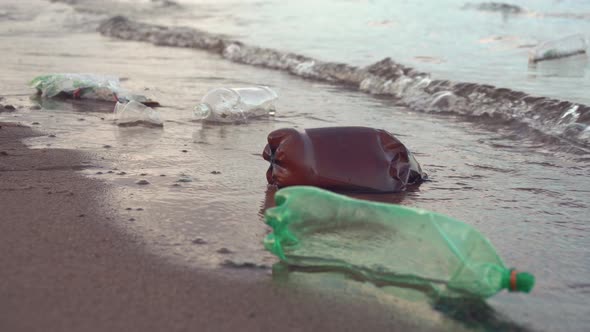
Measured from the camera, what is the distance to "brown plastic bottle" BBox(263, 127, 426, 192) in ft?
8.91

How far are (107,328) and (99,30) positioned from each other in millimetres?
13546

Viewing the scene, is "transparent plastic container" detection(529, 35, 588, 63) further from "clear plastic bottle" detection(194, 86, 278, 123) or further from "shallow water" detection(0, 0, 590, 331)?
"clear plastic bottle" detection(194, 86, 278, 123)

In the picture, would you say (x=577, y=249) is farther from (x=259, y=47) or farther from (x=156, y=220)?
(x=259, y=47)

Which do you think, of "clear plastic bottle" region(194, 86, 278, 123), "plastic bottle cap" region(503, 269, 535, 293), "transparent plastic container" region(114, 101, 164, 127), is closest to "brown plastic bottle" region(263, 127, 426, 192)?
"plastic bottle cap" region(503, 269, 535, 293)

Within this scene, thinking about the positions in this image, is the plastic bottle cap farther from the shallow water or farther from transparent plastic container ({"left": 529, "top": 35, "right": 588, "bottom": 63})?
transparent plastic container ({"left": 529, "top": 35, "right": 588, "bottom": 63})

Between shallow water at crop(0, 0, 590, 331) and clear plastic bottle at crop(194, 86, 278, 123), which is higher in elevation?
clear plastic bottle at crop(194, 86, 278, 123)

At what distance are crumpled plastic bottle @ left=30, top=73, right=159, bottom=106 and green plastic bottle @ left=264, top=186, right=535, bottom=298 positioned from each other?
3.50 m

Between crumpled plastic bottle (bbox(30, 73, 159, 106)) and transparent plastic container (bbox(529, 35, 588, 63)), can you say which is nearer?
crumpled plastic bottle (bbox(30, 73, 159, 106))

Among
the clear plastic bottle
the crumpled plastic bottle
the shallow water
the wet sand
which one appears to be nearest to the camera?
the wet sand

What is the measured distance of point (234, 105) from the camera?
4902mm

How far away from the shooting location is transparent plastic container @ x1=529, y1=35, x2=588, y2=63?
27.9 ft

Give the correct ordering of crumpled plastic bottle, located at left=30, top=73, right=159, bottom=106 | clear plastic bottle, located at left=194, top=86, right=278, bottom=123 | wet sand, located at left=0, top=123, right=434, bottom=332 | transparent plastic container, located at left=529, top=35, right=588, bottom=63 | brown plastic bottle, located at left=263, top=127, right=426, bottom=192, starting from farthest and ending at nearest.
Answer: transparent plastic container, located at left=529, top=35, right=588, bottom=63 < crumpled plastic bottle, located at left=30, top=73, right=159, bottom=106 < clear plastic bottle, located at left=194, top=86, right=278, bottom=123 < brown plastic bottle, located at left=263, top=127, right=426, bottom=192 < wet sand, located at left=0, top=123, right=434, bottom=332

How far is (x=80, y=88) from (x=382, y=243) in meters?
4.02

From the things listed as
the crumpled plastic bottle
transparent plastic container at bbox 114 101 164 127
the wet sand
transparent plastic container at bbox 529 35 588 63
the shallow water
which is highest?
transparent plastic container at bbox 529 35 588 63
